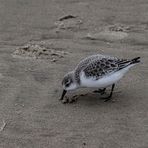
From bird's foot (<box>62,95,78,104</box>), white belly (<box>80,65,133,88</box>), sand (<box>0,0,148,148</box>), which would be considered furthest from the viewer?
bird's foot (<box>62,95,78,104</box>)

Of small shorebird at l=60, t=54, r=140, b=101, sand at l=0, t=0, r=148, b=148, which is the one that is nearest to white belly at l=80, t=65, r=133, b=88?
small shorebird at l=60, t=54, r=140, b=101

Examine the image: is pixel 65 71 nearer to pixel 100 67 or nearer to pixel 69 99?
pixel 69 99

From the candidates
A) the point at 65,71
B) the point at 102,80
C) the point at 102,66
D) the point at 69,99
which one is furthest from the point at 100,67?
the point at 65,71

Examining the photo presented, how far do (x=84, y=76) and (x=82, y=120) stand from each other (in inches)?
30.6

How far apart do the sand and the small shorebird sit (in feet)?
0.99

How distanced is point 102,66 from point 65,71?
1198mm

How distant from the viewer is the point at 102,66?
25.7 ft

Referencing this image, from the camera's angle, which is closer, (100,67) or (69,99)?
(100,67)

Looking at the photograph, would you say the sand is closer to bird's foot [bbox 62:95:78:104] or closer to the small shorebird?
bird's foot [bbox 62:95:78:104]

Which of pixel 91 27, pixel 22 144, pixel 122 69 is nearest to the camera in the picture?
pixel 22 144

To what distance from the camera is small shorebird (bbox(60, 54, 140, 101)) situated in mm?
7781

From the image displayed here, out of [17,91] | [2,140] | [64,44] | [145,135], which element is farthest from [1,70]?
[145,135]

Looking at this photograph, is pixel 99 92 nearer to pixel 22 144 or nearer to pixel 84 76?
pixel 84 76

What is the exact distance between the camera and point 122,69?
7.84 m
